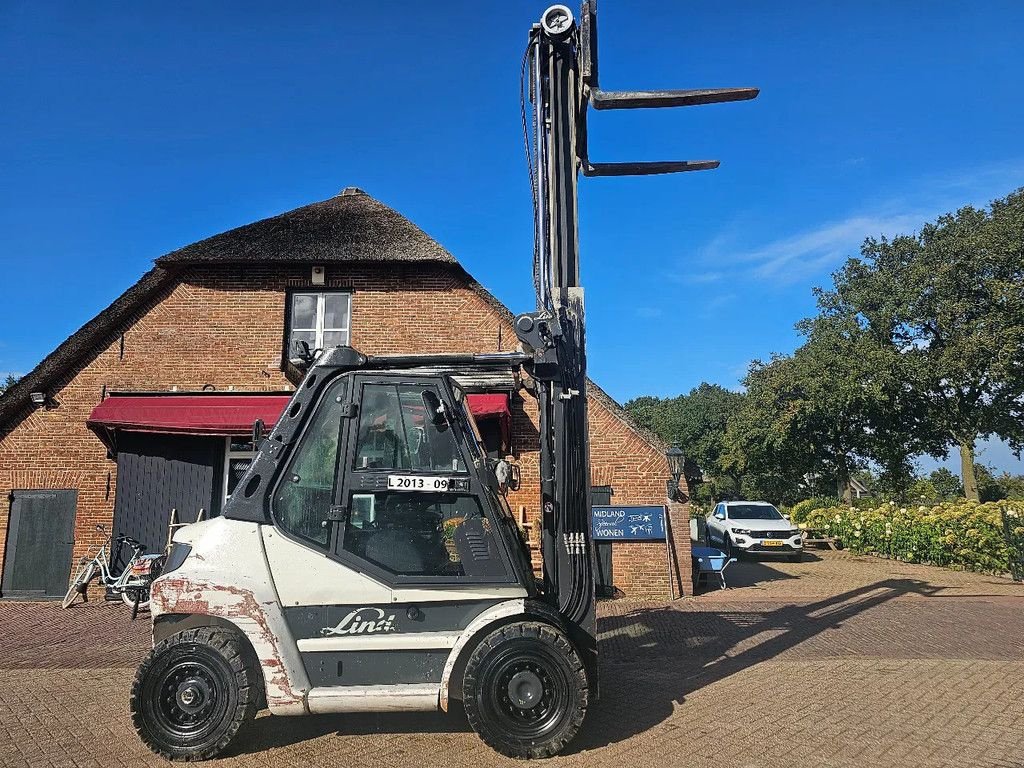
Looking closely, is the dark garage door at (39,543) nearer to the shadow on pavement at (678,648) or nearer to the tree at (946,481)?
the shadow on pavement at (678,648)

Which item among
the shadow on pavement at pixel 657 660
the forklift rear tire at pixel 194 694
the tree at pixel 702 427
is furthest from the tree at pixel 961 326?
the forklift rear tire at pixel 194 694

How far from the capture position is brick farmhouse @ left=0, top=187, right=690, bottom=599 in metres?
11.4

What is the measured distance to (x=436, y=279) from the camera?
12.6 m

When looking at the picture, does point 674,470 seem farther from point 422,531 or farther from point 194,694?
point 194,694

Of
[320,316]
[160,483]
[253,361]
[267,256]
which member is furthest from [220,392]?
[267,256]

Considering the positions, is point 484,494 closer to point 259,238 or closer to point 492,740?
point 492,740

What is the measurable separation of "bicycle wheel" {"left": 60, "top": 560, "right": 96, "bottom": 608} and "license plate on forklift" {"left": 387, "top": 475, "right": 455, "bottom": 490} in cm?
943

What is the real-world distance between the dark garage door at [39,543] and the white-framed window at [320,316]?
482 cm

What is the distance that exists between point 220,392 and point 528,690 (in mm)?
9634

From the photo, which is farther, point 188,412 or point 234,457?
point 234,457

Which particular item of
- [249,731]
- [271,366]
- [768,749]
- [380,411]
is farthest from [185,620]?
[271,366]

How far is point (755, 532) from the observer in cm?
1708

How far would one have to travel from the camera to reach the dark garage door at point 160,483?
11.4 metres

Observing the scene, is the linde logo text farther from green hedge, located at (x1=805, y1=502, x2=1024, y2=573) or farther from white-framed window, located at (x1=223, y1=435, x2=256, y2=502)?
green hedge, located at (x1=805, y1=502, x2=1024, y2=573)
